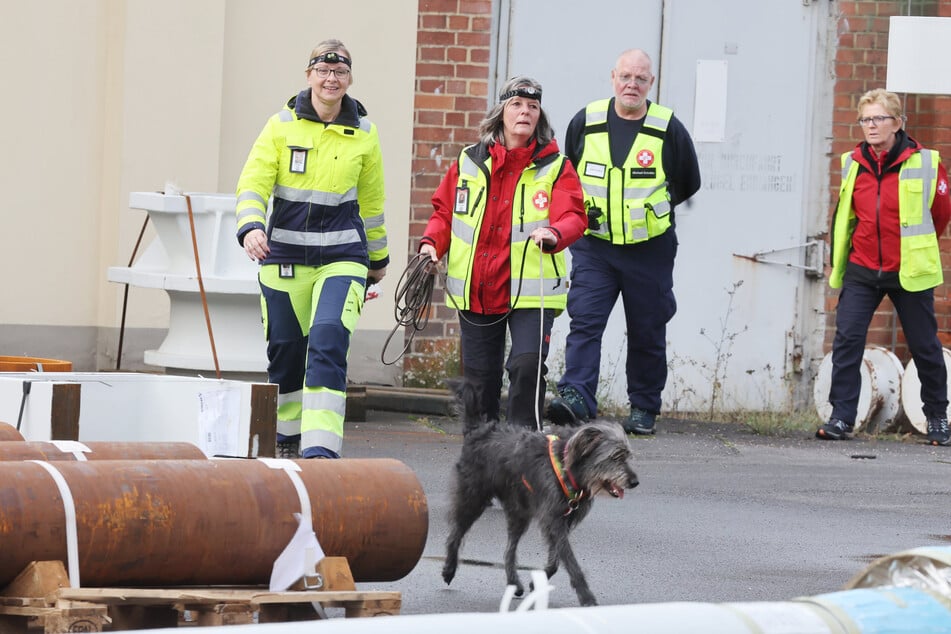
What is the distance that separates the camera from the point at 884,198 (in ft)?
37.3

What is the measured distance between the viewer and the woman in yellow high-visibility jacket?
7.71 m

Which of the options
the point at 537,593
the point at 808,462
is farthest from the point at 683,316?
the point at 537,593

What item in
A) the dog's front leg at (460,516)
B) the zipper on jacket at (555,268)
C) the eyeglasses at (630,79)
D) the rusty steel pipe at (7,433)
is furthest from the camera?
the eyeglasses at (630,79)

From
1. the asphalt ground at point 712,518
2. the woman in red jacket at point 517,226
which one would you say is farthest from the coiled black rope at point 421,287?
the asphalt ground at point 712,518

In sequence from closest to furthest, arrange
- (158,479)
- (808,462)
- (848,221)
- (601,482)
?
(158,479) < (601,482) < (808,462) < (848,221)

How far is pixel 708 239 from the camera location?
505 inches

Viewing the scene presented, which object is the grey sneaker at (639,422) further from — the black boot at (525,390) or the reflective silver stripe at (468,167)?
the reflective silver stripe at (468,167)

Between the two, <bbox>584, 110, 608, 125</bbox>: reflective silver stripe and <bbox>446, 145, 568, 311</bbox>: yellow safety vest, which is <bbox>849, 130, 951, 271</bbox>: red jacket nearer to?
<bbox>584, 110, 608, 125</bbox>: reflective silver stripe

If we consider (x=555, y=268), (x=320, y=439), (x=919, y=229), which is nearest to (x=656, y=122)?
(x=919, y=229)

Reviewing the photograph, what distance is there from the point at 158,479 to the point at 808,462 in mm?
6385

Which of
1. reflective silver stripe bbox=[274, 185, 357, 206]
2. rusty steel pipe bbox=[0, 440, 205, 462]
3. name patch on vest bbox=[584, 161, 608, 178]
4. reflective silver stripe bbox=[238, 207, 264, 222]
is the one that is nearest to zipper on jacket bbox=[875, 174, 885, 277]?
name patch on vest bbox=[584, 161, 608, 178]

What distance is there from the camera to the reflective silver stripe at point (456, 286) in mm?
7895

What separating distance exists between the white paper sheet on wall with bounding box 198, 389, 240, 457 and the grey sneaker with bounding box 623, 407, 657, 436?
4.57 metres

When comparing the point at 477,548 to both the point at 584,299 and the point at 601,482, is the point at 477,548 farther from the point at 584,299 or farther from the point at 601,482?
the point at 584,299
